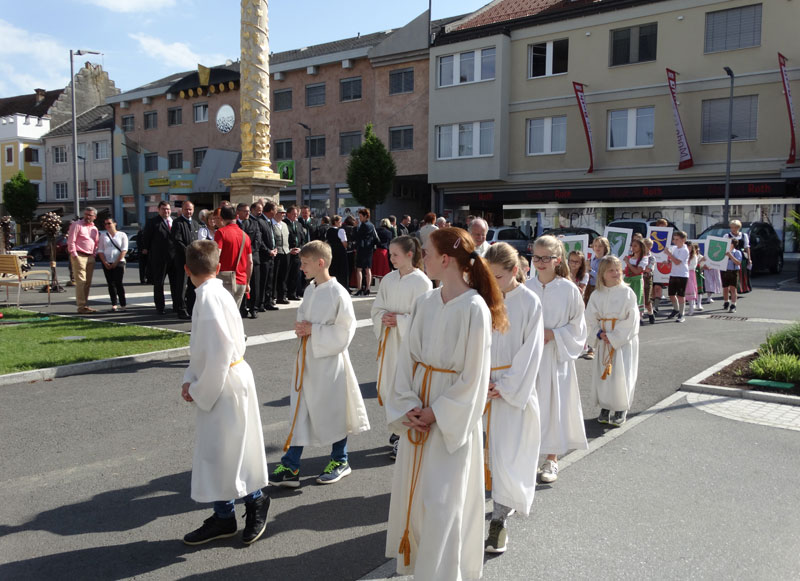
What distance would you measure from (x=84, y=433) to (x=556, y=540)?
439 cm

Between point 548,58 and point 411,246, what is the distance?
29.5 m

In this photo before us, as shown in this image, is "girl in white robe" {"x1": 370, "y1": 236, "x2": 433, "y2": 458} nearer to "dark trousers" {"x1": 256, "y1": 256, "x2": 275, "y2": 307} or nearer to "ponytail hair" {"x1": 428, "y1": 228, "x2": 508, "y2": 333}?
"ponytail hair" {"x1": 428, "y1": 228, "x2": 508, "y2": 333}

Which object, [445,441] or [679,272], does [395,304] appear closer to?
[445,441]

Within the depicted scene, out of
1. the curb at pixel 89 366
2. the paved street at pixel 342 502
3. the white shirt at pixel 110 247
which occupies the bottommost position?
the paved street at pixel 342 502

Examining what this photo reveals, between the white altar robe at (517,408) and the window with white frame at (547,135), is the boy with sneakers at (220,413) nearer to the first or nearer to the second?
the white altar robe at (517,408)

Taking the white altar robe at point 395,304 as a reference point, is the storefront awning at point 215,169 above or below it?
above

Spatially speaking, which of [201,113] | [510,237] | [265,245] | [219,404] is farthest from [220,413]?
[201,113]

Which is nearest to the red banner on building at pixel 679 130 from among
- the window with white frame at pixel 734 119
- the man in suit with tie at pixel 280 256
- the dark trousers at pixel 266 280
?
the window with white frame at pixel 734 119

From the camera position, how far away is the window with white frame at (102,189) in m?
52.0

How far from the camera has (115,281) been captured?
47.2ft

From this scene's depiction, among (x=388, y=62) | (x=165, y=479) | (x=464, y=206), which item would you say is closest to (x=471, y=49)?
(x=388, y=62)

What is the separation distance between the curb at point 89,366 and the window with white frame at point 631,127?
2573 cm

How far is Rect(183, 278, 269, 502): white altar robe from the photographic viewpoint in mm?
3879

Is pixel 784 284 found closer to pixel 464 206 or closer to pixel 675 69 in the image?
pixel 675 69
